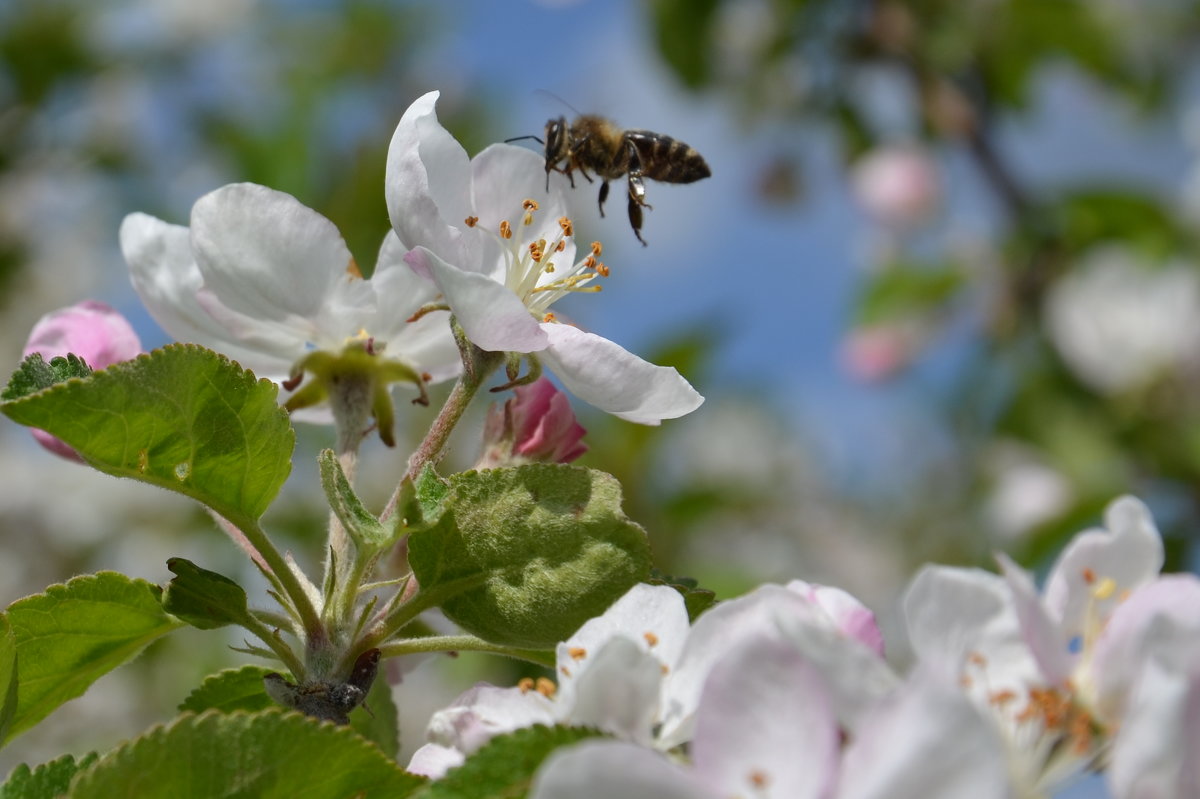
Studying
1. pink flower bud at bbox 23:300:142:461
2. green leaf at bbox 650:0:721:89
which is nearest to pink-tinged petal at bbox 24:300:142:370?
pink flower bud at bbox 23:300:142:461

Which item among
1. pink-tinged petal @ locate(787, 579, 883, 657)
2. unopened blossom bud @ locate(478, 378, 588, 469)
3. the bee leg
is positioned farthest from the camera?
the bee leg

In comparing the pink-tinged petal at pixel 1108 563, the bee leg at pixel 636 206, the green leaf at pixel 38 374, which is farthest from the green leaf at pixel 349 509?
Answer: the bee leg at pixel 636 206

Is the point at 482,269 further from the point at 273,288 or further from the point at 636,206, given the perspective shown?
the point at 636,206

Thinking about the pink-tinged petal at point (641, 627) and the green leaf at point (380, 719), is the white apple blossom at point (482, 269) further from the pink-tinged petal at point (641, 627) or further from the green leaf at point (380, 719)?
the green leaf at point (380, 719)

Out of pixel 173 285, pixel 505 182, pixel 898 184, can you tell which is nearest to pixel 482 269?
pixel 505 182

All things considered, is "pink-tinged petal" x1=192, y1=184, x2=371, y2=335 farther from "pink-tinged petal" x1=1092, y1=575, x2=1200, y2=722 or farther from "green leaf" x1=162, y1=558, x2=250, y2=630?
"pink-tinged petal" x1=1092, y1=575, x2=1200, y2=722

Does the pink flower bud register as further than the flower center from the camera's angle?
No

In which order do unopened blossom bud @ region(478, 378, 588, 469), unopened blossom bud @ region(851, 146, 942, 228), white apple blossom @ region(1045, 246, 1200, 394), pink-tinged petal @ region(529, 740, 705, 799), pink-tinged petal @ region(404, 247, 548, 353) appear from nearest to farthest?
pink-tinged petal @ region(529, 740, 705, 799)
pink-tinged petal @ region(404, 247, 548, 353)
unopened blossom bud @ region(478, 378, 588, 469)
white apple blossom @ region(1045, 246, 1200, 394)
unopened blossom bud @ region(851, 146, 942, 228)
